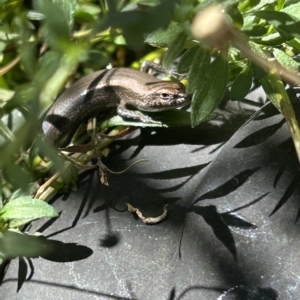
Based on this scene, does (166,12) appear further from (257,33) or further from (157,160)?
(157,160)

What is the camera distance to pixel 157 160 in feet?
5.51

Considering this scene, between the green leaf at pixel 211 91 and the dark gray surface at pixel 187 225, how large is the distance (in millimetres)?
283

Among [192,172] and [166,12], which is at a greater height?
[166,12]

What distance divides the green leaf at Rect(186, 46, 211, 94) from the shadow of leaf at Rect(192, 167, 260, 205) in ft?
1.14

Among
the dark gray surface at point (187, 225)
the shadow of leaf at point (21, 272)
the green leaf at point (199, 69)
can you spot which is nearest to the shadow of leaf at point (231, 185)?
the dark gray surface at point (187, 225)

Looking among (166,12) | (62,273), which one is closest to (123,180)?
(62,273)

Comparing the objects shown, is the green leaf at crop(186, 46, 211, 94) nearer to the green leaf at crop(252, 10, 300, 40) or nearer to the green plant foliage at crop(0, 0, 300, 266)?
the green plant foliage at crop(0, 0, 300, 266)

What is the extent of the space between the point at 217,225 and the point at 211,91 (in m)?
0.37

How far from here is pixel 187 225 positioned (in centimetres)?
139

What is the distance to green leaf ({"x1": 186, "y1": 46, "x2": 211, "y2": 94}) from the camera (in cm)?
109

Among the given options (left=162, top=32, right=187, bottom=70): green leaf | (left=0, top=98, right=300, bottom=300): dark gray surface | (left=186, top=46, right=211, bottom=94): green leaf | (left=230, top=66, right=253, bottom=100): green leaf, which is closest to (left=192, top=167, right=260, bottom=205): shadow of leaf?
(left=0, top=98, right=300, bottom=300): dark gray surface

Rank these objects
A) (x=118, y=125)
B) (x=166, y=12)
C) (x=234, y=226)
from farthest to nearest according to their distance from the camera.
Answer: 1. (x=118, y=125)
2. (x=234, y=226)
3. (x=166, y=12)

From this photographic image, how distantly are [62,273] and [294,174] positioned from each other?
70 centimetres

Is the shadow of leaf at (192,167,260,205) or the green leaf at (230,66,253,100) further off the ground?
the green leaf at (230,66,253,100)
